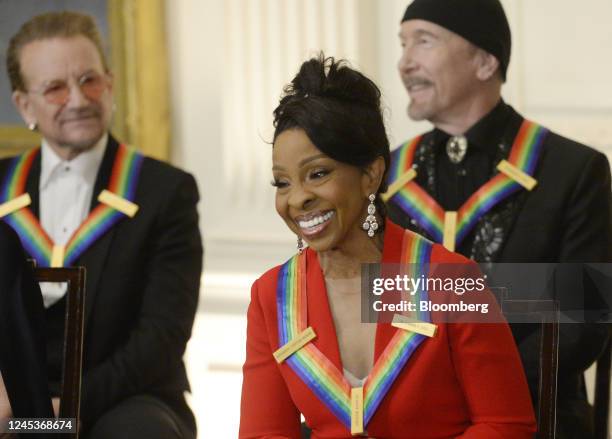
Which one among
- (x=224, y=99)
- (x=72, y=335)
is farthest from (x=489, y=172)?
(x=224, y=99)

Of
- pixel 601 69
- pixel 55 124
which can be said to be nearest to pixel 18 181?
pixel 55 124

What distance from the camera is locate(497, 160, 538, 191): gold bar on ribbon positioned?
297cm

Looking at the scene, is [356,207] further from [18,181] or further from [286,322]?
[18,181]

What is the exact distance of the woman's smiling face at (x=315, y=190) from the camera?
86.4 inches

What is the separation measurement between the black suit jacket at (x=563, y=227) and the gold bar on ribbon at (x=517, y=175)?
2 centimetres

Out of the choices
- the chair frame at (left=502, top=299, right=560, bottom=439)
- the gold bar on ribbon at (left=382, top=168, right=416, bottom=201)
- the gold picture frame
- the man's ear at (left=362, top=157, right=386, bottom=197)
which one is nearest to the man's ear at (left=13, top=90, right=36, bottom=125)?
the gold bar on ribbon at (left=382, top=168, right=416, bottom=201)

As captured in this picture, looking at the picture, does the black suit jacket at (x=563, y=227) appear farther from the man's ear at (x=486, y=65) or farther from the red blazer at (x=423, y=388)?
the red blazer at (x=423, y=388)

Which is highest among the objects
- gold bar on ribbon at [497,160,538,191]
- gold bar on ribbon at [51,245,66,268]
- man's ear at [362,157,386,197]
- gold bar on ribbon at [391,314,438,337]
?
gold bar on ribbon at [497,160,538,191]

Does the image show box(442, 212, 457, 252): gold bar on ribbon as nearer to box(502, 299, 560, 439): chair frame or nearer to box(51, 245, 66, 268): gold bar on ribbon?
box(502, 299, 560, 439): chair frame

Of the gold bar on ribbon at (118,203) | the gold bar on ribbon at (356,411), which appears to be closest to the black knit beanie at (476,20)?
the gold bar on ribbon at (118,203)

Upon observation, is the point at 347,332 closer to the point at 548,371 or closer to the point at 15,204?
the point at 548,371

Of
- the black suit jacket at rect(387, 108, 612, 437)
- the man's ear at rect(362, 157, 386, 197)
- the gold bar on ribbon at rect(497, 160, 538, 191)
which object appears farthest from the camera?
the gold bar on ribbon at rect(497, 160, 538, 191)

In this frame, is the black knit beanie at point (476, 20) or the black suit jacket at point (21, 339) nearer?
the black suit jacket at point (21, 339)

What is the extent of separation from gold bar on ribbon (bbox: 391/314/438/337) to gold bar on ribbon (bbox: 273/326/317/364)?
0.48 feet
